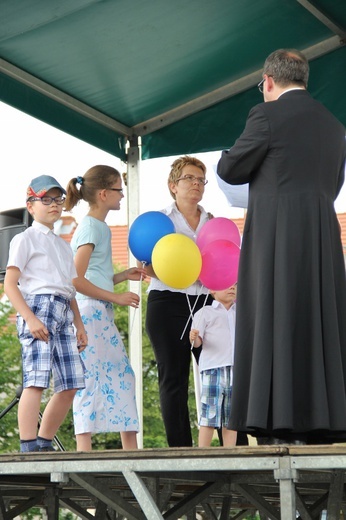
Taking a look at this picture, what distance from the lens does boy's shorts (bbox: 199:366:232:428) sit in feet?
18.6

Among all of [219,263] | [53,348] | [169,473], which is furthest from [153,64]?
[169,473]

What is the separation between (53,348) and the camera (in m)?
4.50

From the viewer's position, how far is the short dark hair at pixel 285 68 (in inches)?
158

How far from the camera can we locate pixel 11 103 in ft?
19.7

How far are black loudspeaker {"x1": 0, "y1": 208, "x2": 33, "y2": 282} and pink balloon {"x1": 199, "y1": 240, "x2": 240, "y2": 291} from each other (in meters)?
1.50

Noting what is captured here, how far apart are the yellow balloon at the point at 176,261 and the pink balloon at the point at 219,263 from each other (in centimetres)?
21

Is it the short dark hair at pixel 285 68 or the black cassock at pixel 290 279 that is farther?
the short dark hair at pixel 285 68

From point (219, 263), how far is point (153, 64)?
1.77 m

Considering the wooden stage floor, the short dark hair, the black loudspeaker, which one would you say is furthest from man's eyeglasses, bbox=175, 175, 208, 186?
the wooden stage floor

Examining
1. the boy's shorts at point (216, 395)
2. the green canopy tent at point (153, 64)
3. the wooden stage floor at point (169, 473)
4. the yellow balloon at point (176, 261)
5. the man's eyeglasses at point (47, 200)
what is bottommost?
the wooden stage floor at point (169, 473)

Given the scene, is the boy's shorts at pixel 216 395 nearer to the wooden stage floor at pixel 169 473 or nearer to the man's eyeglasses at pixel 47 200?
the wooden stage floor at pixel 169 473

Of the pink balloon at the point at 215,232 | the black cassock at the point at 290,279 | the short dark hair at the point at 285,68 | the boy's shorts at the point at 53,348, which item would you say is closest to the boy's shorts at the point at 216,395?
the pink balloon at the point at 215,232

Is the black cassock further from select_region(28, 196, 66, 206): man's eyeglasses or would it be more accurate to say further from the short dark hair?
select_region(28, 196, 66, 206): man's eyeglasses

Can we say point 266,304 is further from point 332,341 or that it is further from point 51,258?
point 51,258
